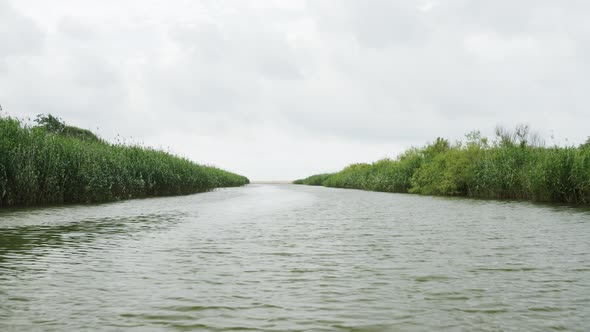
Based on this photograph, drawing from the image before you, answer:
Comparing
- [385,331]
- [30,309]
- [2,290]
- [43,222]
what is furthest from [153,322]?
[43,222]

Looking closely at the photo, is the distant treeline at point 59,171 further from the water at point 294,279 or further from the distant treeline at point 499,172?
the distant treeline at point 499,172

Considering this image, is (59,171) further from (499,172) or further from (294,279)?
(499,172)

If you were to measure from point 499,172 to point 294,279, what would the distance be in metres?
18.3

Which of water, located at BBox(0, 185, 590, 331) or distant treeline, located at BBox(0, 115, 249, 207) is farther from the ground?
distant treeline, located at BBox(0, 115, 249, 207)

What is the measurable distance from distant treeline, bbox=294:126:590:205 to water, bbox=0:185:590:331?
8.67 metres

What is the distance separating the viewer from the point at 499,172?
2050 centimetres

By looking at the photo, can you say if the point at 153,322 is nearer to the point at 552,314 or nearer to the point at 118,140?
the point at 552,314

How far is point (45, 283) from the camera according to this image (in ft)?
13.7

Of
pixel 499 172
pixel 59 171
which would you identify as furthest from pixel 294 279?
pixel 499 172

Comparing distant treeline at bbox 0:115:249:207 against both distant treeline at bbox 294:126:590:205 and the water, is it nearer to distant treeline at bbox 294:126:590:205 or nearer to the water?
the water

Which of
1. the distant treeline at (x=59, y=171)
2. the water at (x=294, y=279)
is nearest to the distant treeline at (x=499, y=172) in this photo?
the water at (x=294, y=279)

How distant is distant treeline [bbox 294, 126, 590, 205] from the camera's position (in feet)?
52.5

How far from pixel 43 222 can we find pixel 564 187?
15.2m

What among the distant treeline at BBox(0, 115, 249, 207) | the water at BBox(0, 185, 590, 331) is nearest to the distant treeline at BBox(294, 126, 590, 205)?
the water at BBox(0, 185, 590, 331)
